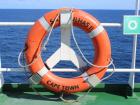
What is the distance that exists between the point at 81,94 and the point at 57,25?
2.24 ft

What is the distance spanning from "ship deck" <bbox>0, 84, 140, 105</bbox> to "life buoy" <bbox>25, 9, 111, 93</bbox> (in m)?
0.13

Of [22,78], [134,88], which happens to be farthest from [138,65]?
[134,88]

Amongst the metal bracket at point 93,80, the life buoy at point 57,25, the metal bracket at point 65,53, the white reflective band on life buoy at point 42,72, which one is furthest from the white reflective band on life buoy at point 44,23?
the metal bracket at point 93,80

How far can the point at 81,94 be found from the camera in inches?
141

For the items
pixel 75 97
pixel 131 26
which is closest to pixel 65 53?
pixel 75 97

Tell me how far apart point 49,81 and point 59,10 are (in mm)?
622

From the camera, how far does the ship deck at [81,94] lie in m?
3.40

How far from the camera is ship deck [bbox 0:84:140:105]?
3.40 metres

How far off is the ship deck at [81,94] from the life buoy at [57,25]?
0.13m

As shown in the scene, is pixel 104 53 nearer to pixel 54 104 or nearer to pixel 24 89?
pixel 54 104

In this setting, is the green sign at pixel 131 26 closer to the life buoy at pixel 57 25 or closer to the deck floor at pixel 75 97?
the life buoy at pixel 57 25

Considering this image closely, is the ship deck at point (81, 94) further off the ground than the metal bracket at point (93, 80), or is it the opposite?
the metal bracket at point (93, 80)

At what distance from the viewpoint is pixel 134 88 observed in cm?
366

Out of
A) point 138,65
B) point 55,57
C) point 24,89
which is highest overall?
point 55,57
